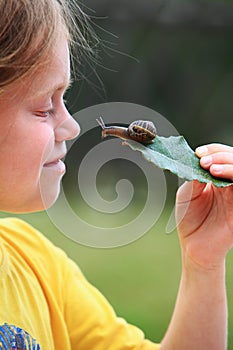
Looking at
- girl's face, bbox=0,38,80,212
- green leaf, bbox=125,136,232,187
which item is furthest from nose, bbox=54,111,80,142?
green leaf, bbox=125,136,232,187

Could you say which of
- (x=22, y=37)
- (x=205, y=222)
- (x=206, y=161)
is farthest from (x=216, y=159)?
(x=22, y=37)

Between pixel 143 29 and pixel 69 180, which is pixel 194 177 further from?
pixel 143 29

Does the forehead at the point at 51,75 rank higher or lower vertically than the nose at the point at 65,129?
higher

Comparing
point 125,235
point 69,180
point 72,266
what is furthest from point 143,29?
point 72,266

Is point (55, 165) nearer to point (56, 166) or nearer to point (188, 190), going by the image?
point (56, 166)

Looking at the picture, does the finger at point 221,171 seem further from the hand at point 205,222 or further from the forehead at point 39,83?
the forehead at point 39,83

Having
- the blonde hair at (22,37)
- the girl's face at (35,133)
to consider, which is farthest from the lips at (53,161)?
the blonde hair at (22,37)

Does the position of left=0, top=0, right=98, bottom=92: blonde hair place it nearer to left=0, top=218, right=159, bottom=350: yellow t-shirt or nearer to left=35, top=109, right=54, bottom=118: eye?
left=35, top=109, right=54, bottom=118: eye
